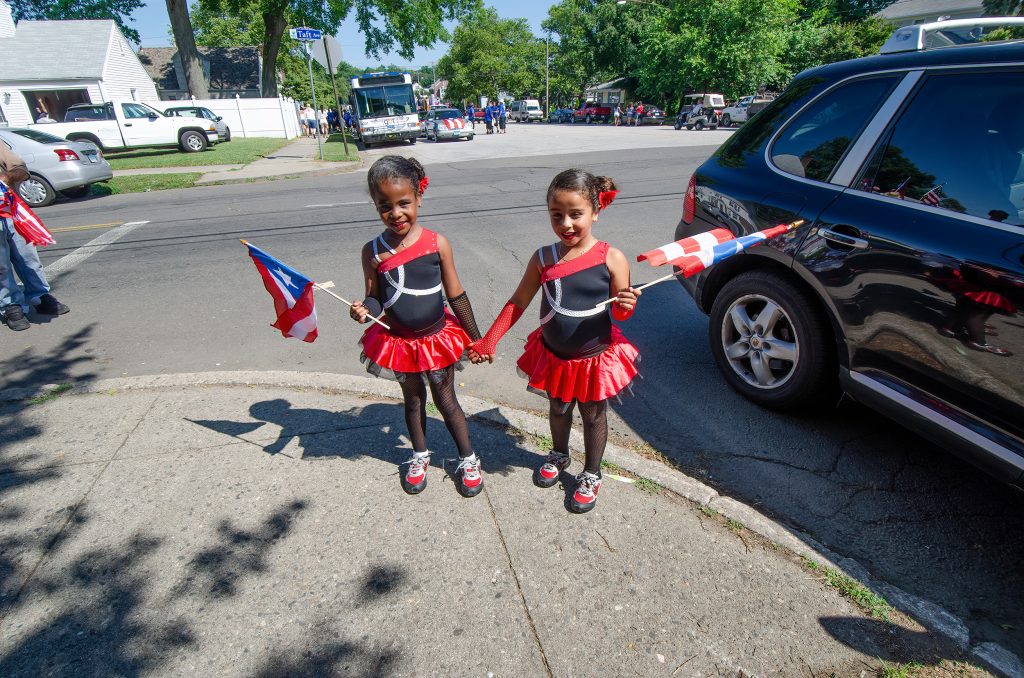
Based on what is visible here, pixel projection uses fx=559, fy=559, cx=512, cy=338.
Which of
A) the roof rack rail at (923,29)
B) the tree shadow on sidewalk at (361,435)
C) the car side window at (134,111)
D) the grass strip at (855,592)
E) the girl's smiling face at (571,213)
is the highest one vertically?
the car side window at (134,111)

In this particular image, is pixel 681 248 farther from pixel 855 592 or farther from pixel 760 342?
pixel 855 592

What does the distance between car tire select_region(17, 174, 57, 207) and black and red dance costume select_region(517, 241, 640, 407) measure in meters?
12.9

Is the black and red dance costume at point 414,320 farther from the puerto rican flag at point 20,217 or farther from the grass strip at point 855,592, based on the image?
the puerto rican flag at point 20,217

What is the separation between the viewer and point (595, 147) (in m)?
20.2

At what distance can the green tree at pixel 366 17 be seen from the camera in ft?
106

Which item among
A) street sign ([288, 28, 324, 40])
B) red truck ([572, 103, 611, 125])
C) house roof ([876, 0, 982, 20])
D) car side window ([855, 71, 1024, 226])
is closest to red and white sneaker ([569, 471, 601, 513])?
car side window ([855, 71, 1024, 226])

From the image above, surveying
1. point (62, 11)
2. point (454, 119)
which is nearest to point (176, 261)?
point (454, 119)

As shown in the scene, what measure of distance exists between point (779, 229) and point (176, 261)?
6.86 m

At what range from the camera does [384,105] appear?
2420cm

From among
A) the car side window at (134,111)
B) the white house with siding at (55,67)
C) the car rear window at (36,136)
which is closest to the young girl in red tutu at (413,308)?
the car rear window at (36,136)

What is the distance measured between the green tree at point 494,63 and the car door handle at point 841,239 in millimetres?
79041

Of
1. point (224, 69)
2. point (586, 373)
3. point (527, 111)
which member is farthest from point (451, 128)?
point (224, 69)

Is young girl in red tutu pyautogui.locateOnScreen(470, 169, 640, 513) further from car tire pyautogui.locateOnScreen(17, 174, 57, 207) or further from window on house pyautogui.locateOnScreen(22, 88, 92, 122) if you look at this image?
window on house pyautogui.locateOnScreen(22, 88, 92, 122)

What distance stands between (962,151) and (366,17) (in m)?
38.6
